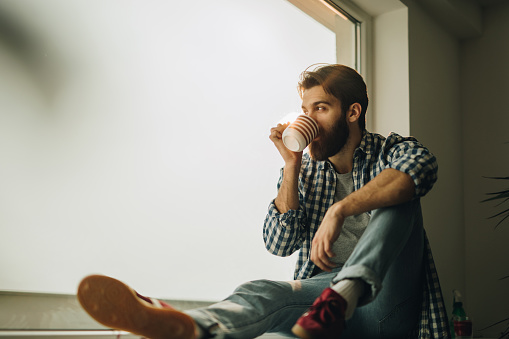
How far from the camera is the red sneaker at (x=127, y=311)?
100cm

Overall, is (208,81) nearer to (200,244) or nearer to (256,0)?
(256,0)

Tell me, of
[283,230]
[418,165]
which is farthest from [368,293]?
[283,230]

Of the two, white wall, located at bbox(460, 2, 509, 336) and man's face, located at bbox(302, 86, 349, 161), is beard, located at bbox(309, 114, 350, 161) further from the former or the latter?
white wall, located at bbox(460, 2, 509, 336)

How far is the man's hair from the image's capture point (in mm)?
1780

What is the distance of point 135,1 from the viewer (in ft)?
5.91

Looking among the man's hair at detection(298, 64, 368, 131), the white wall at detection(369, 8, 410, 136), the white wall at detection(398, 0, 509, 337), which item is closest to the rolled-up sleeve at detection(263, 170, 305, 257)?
the man's hair at detection(298, 64, 368, 131)

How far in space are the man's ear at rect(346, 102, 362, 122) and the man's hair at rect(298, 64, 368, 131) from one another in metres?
0.01

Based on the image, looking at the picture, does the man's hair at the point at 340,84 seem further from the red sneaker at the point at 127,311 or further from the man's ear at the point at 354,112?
the red sneaker at the point at 127,311

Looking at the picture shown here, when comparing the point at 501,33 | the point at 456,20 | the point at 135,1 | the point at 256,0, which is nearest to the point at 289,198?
the point at 135,1

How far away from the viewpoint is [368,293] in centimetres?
116

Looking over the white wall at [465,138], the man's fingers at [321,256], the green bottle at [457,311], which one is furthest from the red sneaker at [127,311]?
the white wall at [465,138]

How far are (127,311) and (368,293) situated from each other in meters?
0.52

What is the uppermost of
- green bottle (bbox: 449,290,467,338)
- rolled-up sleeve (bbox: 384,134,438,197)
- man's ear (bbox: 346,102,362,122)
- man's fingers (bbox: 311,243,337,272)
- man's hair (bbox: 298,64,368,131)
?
man's hair (bbox: 298,64,368,131)

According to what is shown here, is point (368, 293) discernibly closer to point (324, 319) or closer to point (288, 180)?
point (324, 319)
